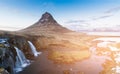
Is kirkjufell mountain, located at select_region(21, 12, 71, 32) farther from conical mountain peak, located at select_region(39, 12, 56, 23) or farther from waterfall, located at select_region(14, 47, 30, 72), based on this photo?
waterfall, located at select_region(14, 47, 30, 72)

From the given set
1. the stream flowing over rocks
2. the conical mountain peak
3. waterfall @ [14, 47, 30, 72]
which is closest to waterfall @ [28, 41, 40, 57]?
the stream flowing over rocks

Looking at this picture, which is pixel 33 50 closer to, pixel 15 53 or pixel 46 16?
pixel 15 53

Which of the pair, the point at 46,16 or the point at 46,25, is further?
the point at 46,25

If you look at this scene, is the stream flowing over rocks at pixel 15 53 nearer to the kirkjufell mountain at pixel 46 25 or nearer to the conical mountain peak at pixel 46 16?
the kirkjufell mountain at pixel 46 25

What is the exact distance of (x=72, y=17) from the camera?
6852mm

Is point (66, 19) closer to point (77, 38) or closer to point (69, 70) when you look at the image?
point (77, 38)

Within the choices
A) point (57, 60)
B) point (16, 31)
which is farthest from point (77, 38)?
point (16, 31)

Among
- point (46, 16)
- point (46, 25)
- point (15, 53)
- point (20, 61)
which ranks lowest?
point (20, 61)

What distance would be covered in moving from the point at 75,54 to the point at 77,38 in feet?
1.41

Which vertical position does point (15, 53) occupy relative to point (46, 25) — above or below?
below

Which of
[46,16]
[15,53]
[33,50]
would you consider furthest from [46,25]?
[15,53]

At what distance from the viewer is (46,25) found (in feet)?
22.1

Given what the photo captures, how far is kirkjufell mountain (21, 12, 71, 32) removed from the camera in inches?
261

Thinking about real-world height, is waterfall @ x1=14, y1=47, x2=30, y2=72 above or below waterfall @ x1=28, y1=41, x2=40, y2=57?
below
